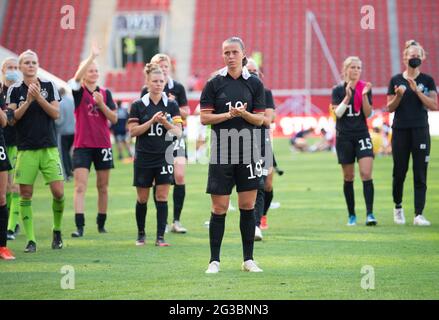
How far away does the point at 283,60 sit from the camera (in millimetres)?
49344

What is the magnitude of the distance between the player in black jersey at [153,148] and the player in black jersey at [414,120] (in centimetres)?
359

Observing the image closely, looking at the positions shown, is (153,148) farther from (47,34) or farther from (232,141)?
(47,34)

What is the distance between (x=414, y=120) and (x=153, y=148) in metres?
4.08

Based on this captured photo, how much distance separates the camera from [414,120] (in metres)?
12.9

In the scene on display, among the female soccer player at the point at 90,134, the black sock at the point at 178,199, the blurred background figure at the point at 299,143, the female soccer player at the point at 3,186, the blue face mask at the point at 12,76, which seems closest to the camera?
the female soccer player at the point at 3,186

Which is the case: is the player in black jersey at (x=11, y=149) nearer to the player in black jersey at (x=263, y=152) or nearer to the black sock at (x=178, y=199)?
the black sock at (x=178, y=199)

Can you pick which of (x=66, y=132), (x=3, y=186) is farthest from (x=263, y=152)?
(x=66, y=132)

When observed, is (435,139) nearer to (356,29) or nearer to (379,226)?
(356,29)

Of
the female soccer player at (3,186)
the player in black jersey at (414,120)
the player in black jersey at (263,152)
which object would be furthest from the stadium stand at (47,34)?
the female soccer player at (3,186)

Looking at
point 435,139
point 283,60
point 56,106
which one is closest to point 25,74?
point 56,106

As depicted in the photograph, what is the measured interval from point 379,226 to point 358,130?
142cm

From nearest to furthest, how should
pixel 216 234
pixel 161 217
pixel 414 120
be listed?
1. pixel 216 234
2. pixel 161 217
3. pixel 414 120

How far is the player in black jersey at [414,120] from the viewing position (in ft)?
41.9

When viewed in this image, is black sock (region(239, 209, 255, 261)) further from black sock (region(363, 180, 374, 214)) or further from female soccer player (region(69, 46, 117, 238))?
black sock (region(363, 180, 374, 214))
